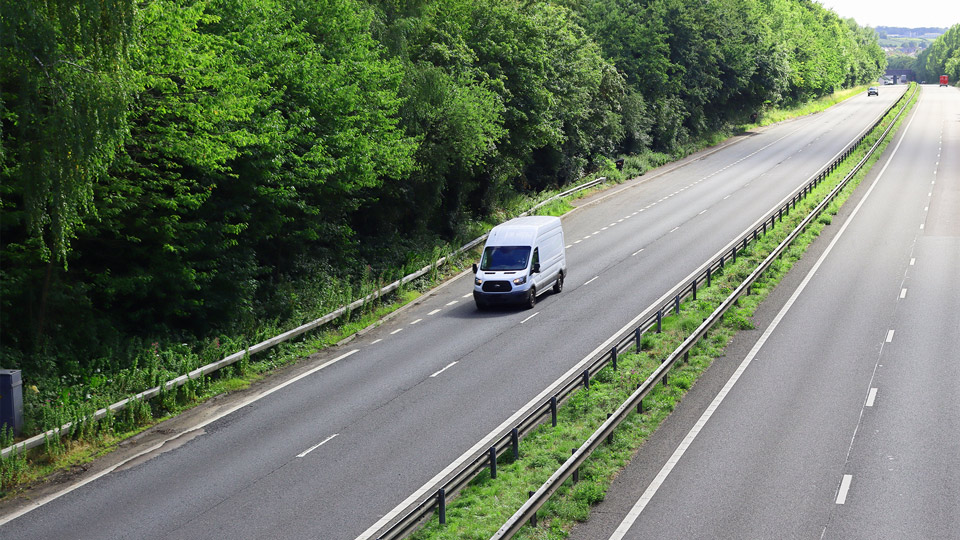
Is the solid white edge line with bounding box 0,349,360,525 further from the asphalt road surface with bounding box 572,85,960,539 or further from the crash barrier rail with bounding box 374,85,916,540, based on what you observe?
the asphalt road surface with bounding box 572,85,960,539

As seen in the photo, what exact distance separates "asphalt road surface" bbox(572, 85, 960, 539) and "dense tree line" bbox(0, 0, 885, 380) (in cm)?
1212

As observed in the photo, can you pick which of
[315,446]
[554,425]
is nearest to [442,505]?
[554,425]

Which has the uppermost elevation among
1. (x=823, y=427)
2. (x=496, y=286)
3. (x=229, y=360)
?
(x=229, y=360)

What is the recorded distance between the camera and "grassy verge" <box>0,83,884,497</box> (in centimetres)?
1708

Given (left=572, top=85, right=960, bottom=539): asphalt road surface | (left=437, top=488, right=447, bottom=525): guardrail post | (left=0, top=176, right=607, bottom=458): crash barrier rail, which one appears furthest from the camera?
(left=0, top=176, right=607, bottom=458): crash barrier rail

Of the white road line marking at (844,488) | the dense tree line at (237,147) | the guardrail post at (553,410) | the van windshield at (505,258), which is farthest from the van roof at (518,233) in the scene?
the white road line marking at (844,488)

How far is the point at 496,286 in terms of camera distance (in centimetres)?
2881

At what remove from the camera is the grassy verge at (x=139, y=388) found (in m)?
17.1

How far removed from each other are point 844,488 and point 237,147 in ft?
56.1

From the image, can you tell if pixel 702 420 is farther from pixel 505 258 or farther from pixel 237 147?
pixel 237 147

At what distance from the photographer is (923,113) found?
102375 mm

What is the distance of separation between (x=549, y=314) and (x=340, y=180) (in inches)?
314

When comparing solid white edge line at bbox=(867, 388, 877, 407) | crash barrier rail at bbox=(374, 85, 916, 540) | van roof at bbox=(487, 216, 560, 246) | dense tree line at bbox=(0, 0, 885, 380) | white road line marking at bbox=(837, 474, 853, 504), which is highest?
dense tree line at bbox=(0, 0, 885, 380)

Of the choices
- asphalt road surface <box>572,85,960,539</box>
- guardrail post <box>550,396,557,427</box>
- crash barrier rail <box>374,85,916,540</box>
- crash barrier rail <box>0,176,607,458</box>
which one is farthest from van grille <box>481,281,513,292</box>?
guardrail post <box>550,396,557,427</box>
